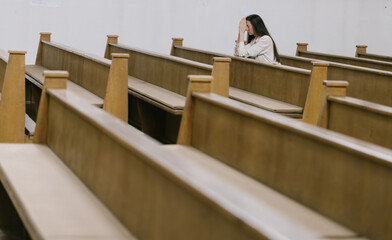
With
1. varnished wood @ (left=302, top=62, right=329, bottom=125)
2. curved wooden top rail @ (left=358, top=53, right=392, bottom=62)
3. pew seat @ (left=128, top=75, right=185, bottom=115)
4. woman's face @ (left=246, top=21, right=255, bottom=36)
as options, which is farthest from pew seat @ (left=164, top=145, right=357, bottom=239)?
curved wooden top rail @ (left=358, top=53, right=392, bottom=62)

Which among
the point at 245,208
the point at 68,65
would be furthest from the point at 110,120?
the point at 68,65

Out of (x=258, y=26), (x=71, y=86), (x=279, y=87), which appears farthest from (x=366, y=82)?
(x=71, y=86)

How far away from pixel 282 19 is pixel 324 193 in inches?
287

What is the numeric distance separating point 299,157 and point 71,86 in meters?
3.18

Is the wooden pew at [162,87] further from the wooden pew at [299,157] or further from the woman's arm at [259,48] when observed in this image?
the wooden pew at [299,157]

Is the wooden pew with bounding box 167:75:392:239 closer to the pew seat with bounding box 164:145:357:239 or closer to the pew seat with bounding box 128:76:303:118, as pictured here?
the pew seat with bounding box 164:145:357:239

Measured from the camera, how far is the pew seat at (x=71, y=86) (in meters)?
4.63

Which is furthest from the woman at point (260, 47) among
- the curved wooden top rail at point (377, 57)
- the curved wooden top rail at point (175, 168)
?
the curved wooden top rail at point (175, 168)

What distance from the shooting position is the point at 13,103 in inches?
162

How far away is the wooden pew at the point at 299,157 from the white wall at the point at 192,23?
5.07 meters

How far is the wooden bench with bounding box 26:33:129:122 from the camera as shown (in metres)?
4.49

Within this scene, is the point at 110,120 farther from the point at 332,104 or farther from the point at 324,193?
the point at 332,104

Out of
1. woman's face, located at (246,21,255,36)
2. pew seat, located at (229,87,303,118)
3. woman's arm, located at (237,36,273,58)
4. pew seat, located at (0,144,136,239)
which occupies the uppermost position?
woman's face, located at (246,21,255,36)

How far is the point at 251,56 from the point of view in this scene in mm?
5863
